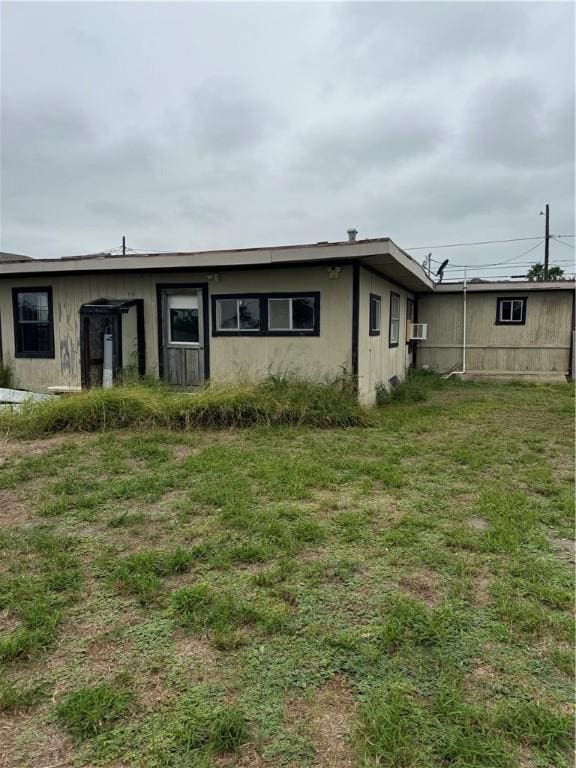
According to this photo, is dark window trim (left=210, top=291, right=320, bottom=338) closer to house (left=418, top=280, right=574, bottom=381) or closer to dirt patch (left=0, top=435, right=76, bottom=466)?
dirt patch (left=0, top=435, right=76, bottom=466)

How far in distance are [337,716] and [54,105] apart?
12.1m

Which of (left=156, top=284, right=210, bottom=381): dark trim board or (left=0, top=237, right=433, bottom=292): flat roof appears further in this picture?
(left=156, top=284, right=210, bottom=381): dark trim board

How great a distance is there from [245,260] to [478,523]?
548 centimetres

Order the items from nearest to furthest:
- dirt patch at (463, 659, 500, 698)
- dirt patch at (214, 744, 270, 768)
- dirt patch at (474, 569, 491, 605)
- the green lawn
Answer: dirt patch at (214, 744, 270, 768) < the green lawn < dirt patch at (463, 659, 500, 698) < dirt patch at (474, 569, 491, 605)

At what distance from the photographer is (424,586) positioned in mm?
2555

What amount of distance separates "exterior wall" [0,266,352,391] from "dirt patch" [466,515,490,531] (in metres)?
4.31

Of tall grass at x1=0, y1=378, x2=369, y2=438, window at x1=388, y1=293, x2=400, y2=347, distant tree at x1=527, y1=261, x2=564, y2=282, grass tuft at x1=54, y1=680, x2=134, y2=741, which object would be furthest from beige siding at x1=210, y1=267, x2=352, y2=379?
distant tree at x1=527, y1=261, x2=564, y2=282

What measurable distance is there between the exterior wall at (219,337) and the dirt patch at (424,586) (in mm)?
5103

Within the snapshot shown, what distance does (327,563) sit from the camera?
2816mm

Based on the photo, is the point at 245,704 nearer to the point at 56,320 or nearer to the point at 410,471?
the point at 410,471

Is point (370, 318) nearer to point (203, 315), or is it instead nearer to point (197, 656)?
point (203, 315)

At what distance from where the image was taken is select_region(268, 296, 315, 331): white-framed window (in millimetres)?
7846

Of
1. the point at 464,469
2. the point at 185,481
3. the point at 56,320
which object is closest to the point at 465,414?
the point at 464,469

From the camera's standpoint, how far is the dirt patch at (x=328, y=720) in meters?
1.54
